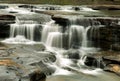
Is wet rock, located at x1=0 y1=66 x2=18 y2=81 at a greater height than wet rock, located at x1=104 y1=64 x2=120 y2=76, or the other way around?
wet rock, located at x1=0 y1=66 x2=18 y2=81

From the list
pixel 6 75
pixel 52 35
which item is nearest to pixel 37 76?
pixel 6 75

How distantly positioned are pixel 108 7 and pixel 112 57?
12.7m

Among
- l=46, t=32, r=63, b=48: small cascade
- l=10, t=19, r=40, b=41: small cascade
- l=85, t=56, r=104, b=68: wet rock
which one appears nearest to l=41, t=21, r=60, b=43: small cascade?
l=46, t=32, r=63, b=48: small cascade

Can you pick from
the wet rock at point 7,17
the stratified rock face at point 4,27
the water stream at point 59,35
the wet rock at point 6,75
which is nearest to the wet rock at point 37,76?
the wet rock at point 6,75

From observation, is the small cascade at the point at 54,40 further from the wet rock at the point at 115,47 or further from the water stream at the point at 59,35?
the wet rock at the point at 115,47

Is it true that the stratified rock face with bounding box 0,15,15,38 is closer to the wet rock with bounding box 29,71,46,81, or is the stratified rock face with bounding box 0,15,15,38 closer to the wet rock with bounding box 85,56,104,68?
the wet rock with bounding box 85,56,104,68

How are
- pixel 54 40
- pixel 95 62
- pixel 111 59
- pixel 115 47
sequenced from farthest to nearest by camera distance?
pixel 54 40
pixel 115 47
pixel 95 62
pixel 111 59

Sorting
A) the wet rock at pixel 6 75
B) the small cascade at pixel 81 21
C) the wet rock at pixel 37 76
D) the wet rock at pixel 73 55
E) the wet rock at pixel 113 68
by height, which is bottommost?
the wet rock at pixel 113 68

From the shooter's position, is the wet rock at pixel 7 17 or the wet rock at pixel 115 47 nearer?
the wet rock at pixel 115 47

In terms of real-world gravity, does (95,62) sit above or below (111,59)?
below

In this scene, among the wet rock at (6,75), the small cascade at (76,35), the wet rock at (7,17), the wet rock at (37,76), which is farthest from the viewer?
the wet rock at (7,17)

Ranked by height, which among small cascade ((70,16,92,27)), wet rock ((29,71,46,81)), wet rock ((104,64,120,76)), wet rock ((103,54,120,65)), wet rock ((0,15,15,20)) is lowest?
wet rock ((104,64,120,76))

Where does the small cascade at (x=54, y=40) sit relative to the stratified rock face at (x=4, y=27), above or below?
below

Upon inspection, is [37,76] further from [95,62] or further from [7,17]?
[7,17]
